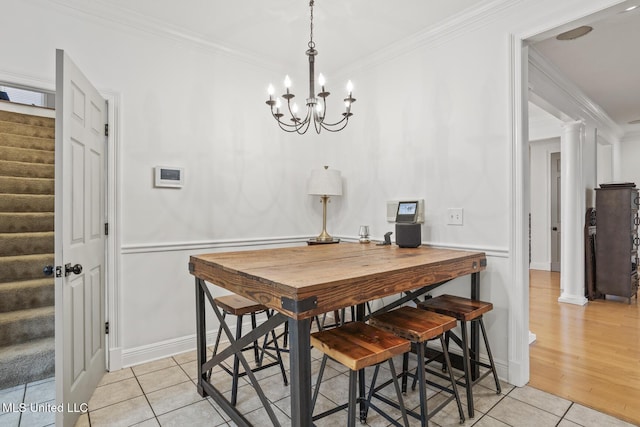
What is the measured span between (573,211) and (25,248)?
5926 millimetres

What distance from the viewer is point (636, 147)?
234 inches

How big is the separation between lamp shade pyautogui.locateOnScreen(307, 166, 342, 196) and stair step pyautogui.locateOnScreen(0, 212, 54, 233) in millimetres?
2704

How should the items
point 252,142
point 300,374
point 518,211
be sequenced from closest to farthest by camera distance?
point 300,374
point 518,211
point 252,142

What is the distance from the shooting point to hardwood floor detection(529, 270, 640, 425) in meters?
2.14

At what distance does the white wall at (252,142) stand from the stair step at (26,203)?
73.8 inches

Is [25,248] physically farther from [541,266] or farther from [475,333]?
[541,266]

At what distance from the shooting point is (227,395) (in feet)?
7.12

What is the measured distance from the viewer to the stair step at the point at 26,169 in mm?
3772

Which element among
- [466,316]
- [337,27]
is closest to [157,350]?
[466,316]

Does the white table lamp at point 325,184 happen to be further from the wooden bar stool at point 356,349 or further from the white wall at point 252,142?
the wooden bar stool at point 356,349

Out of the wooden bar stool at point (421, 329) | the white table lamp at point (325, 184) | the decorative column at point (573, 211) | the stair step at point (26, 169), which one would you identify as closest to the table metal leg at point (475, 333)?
the wooden bar stool at point (421, 329)

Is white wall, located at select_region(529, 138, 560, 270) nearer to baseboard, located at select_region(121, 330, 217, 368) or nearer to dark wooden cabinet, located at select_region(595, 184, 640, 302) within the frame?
dark wooden cabinet, located at select_region(595, 184, 640, 302)

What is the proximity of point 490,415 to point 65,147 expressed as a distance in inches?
106

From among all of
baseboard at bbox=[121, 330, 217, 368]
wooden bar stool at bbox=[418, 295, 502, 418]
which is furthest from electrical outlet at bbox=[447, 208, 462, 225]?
baseboard at bbox=[121, 330, 217, 368]
